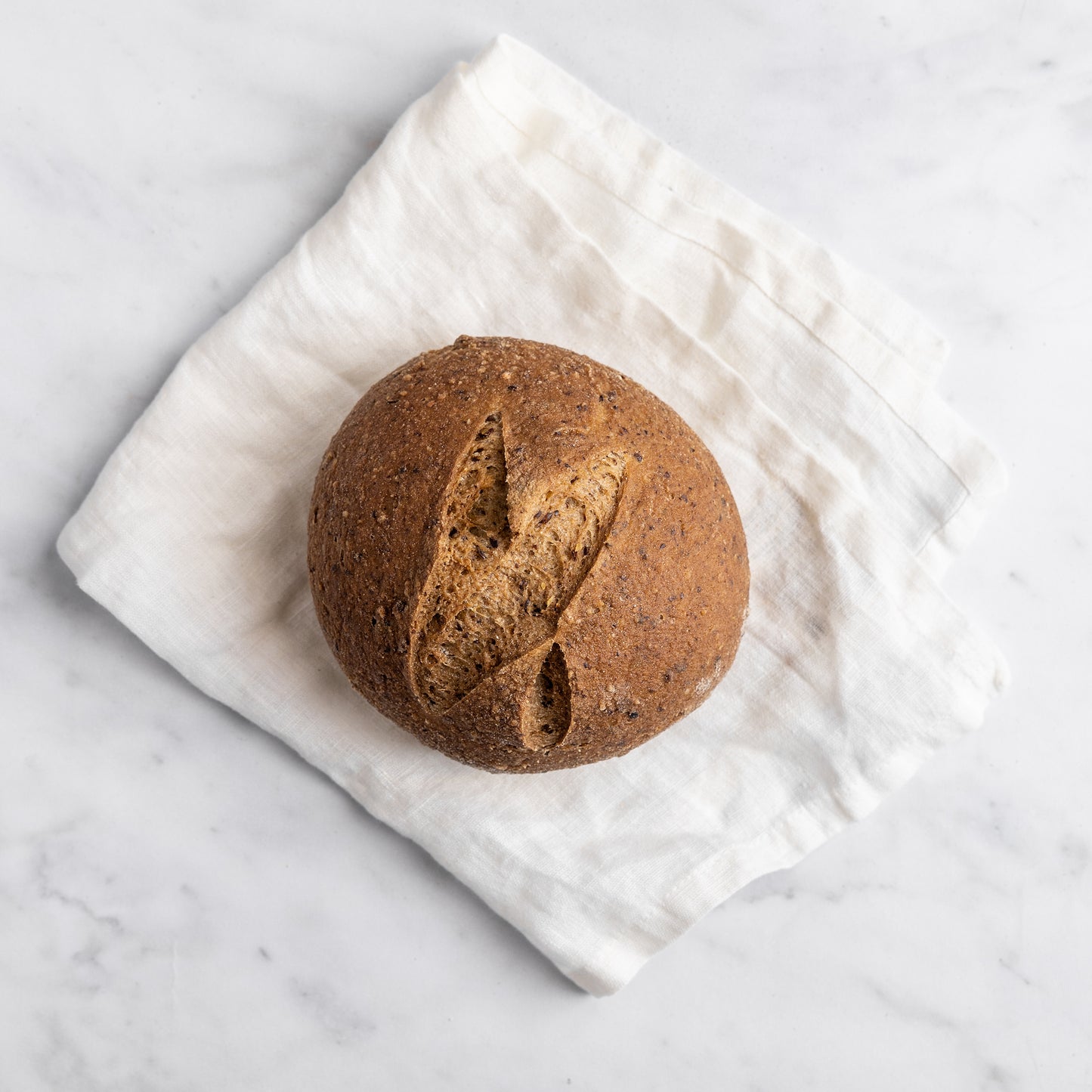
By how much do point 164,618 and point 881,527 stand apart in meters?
1.43

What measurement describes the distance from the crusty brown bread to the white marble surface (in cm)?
61

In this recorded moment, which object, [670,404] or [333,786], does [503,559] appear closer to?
[670,404]

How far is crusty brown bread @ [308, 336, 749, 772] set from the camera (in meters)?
1.46

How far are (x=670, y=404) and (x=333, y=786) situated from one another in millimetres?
1061

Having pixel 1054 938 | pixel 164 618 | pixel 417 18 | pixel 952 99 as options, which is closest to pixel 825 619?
pixel 1054 938

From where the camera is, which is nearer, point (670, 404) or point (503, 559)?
point (503, 559)

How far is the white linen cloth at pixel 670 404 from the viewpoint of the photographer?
1.84 metres

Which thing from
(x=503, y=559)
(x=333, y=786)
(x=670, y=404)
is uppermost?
(x=670, y=404)

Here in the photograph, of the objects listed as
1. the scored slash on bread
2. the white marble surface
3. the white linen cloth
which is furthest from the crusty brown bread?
the white marble surface

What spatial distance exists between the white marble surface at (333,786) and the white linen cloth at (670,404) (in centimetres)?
14

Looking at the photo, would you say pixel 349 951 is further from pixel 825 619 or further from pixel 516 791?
pixel 825 619

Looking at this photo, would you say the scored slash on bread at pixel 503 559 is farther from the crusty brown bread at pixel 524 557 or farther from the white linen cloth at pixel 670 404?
the white linen cloth at pixel 670 404

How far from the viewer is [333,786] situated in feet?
6.44

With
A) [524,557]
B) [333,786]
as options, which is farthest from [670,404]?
[333,786]
